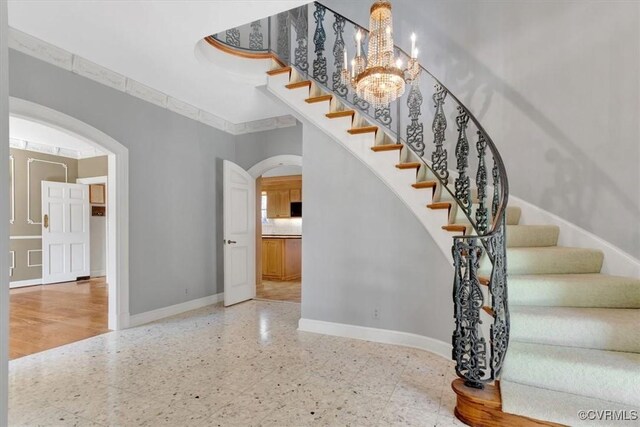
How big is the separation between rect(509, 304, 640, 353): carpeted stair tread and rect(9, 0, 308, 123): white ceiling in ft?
9.54

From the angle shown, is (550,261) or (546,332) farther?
(550,261)

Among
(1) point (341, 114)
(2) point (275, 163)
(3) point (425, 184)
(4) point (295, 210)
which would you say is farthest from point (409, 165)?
(4) point (295, 210)

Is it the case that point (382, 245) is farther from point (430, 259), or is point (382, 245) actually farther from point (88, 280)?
point (88, 280)

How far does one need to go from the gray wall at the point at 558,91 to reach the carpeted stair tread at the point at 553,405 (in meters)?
1.59

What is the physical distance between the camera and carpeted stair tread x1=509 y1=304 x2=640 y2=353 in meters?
2.00

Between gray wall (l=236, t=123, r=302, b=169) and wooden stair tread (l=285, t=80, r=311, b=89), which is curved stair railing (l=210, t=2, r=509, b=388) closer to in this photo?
wooden stair tread (l=285, t=80, r=311, b=89)

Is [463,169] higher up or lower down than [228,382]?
higher up

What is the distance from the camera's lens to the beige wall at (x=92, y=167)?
720 cm

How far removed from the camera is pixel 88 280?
7324 mm

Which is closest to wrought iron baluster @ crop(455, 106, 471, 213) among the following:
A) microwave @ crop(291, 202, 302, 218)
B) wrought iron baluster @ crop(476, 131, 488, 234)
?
wrought iron baluster @ crop(476, 131, 488, 234)

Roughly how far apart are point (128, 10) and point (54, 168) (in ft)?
20.5

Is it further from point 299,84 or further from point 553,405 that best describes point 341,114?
point 553,405

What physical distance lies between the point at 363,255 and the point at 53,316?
14.6ft

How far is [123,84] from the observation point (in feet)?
12.7
